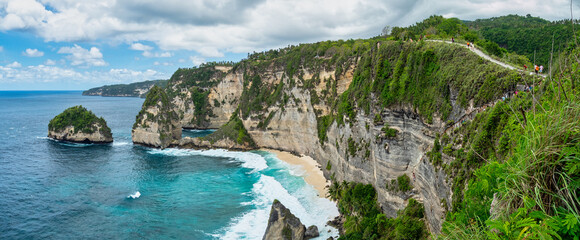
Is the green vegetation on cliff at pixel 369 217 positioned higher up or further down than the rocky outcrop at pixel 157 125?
further down

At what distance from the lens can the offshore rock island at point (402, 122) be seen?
1794 cm

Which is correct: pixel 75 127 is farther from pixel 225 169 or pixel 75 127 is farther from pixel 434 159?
pixel 434 159

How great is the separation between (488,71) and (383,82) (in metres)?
12.5

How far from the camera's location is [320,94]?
59781 millimetres

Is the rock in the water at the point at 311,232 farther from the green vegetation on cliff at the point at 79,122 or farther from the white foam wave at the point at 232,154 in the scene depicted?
the green vegetation on cliff at the point at 79,122

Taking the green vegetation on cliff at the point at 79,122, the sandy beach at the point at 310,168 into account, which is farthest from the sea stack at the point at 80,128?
the sandy beach at the point at 310,168

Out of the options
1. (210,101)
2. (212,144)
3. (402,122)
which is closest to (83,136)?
(212,144)

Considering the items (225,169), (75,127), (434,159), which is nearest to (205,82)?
(75,127)

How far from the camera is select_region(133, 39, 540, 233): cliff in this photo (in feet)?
70.5

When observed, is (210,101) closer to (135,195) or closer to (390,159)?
(135,195)

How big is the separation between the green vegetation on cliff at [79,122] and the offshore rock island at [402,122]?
49127 millimetres

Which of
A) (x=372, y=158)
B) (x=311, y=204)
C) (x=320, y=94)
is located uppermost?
(x=320, y=94)

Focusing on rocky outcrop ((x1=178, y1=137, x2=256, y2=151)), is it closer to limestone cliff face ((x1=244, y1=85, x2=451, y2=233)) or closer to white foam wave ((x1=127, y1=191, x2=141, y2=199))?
limestone cliff face ((x1=244, y1=85, x2=451, y2=233))

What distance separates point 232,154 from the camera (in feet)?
242
